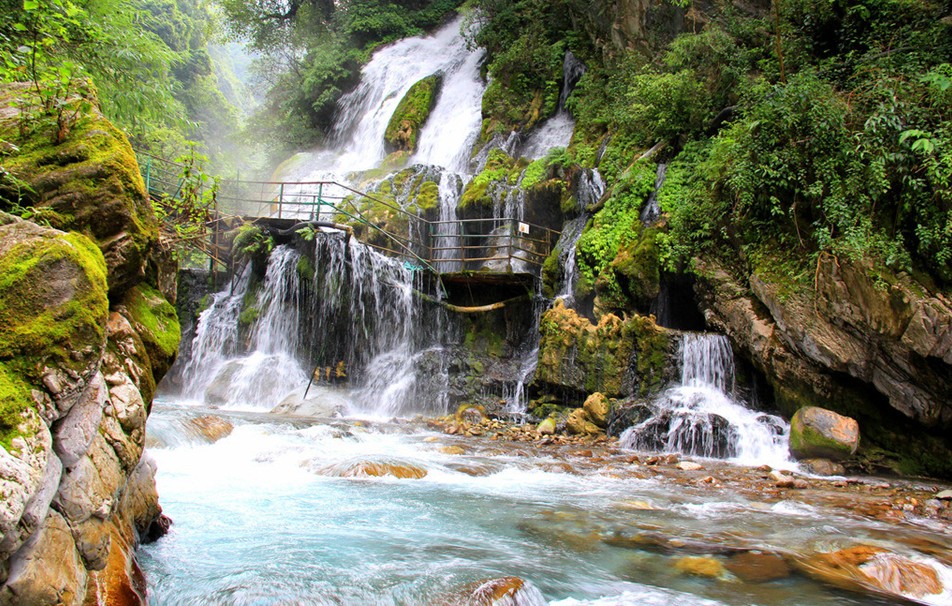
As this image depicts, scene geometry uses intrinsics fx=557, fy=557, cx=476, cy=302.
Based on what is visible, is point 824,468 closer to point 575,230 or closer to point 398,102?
point 575,230

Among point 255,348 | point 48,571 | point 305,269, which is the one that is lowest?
point 48,571

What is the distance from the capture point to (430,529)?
4.88 meters

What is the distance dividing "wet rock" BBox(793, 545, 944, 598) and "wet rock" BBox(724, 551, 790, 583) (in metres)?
0.15

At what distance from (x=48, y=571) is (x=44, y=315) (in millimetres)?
950

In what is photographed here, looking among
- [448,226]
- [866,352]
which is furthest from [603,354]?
[448,226]

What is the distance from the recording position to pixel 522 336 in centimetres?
1366

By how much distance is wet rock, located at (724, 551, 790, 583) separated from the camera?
13.0 ft

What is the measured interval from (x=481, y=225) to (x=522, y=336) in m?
3.40

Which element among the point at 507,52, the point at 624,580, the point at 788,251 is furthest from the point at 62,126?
the point at 507,52

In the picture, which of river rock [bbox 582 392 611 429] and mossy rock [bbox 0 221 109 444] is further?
river rock [bbox 582 392 611 429]

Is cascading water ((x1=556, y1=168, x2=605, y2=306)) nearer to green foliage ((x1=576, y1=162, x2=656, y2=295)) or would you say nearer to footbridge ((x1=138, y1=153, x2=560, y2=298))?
green foliage ((x1=576, y1=162, x2=656, y2=295))

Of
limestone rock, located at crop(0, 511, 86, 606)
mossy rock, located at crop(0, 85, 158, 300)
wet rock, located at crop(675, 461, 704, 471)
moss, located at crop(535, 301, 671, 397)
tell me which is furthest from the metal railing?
limestone rock, located at crop(0, 511, 86, 606)

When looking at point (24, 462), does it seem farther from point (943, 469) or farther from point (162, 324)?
point (943, 469)

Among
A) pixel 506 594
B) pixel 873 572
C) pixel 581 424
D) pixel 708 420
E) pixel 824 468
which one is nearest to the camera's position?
pixel 506 594
